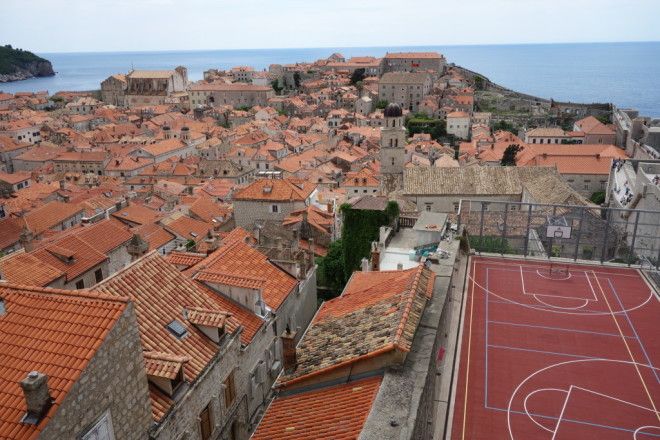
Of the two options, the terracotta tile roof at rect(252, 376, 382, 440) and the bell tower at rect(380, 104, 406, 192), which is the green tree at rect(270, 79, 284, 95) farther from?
the terracotta tile roof at rect(252, 376, 382, 440)

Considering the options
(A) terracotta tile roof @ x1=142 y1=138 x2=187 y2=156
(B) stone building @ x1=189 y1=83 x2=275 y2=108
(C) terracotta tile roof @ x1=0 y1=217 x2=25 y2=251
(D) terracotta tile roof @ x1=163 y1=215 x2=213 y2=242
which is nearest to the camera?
(C) terracotta tile roof @ x1=0 y1=217 x2=25 y2=251

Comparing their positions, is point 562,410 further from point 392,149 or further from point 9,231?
point 392,149

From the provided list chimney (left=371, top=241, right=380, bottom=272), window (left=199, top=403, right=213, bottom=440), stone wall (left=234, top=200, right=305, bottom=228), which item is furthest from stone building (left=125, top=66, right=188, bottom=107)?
window (left=199, top=403, right=213, bottom=440)

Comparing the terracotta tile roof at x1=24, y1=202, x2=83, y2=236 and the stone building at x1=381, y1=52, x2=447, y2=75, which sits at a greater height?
the stone building at x1=381, y1=52, x2=447, y2=75

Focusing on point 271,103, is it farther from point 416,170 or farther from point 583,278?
point 583,278

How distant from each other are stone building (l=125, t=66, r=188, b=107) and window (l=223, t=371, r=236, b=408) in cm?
13388

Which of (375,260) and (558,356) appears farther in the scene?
(375,260)

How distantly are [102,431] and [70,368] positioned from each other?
1.12 metres

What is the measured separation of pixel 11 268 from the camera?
59.9ft

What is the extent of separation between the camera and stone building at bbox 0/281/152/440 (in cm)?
621

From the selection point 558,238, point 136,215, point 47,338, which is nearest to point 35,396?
point 47,338

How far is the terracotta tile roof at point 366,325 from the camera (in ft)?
31.9

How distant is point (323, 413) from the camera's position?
923 centimetres

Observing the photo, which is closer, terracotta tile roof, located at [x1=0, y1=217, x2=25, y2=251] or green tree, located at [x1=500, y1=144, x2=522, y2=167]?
terracotta tile roof, located at [x1=0, y1=217, x2=25, y2=251]
